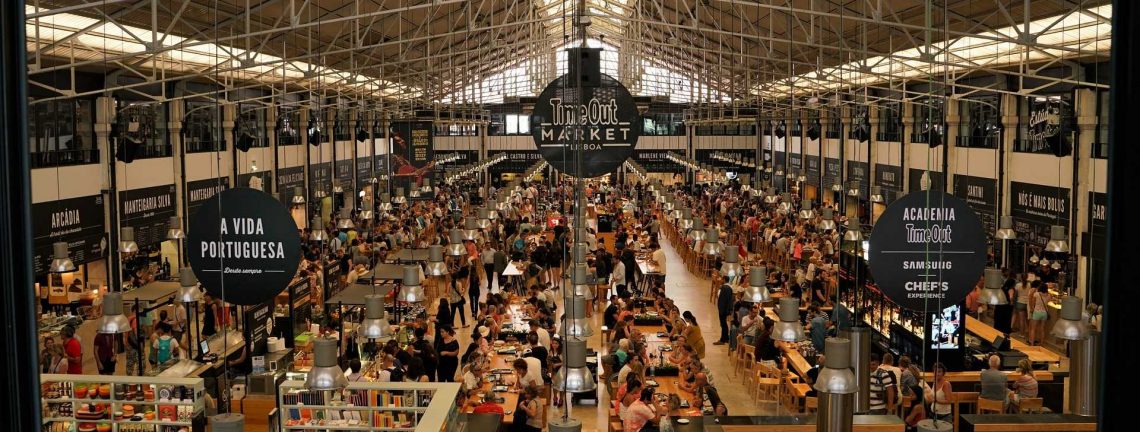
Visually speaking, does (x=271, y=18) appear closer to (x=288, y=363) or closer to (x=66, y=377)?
(x=288, y=363)

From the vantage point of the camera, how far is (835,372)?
5.54 metres

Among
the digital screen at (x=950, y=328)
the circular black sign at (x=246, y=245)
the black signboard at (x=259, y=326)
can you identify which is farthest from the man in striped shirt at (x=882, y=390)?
the black signboard at (x=259, y=326)

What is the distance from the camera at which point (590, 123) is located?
9.12 metres

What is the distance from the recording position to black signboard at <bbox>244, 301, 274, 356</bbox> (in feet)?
41.7

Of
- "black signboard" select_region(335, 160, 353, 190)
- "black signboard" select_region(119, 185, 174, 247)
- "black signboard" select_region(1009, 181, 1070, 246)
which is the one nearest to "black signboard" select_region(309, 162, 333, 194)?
"black signboard" select_region(335, 160, 353, 190)

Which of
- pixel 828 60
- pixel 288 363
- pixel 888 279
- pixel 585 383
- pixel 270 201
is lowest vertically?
pixel 288 363

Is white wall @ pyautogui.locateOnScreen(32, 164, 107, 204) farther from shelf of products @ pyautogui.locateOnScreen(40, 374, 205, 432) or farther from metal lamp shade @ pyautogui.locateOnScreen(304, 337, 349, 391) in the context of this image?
metal lamp shade @ pyautogui.locateOnScreen(304, 337, 349, 391)

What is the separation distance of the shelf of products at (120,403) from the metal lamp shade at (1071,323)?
7.40 m

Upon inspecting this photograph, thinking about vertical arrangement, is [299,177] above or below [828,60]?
below

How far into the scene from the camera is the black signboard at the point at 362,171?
118ft

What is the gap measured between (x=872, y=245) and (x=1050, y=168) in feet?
42.3

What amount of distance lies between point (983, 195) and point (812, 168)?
15.1 metres

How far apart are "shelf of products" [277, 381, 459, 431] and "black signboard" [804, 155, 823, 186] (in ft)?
89.7

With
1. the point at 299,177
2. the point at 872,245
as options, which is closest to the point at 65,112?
the point at 299,177
